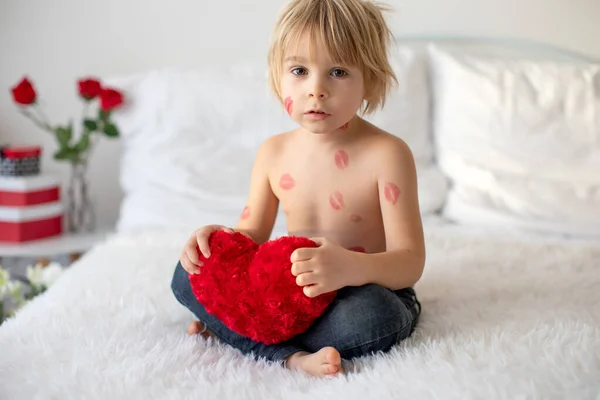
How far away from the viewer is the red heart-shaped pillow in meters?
0.95

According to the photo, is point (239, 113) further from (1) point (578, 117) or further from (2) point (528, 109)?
(1) point (578, 117)

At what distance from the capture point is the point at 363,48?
3.39ft

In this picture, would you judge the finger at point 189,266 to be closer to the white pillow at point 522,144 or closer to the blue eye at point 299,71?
the blue eye at point 299,71

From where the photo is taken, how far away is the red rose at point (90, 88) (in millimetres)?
2041

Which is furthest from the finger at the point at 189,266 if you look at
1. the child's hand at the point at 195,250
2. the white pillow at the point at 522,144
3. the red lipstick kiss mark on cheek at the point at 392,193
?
the white pillow at the point at 522,144

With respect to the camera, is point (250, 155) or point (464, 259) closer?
point (464, 259)

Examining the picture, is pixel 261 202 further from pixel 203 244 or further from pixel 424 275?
pixel 424 275

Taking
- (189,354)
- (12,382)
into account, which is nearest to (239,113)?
(189,354)

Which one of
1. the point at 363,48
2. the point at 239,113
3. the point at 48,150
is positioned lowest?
the point at 48,150

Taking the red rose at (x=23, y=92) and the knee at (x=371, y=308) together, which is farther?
the red rose at (x=23, y=92)

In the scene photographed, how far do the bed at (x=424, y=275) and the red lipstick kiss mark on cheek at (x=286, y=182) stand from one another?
0.93 feet

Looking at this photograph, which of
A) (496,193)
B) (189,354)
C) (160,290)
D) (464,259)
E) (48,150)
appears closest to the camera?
(189,354)

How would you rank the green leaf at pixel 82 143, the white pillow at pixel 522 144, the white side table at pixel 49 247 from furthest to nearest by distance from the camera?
1. the green leaf at pixel 82 143
2. the white side table at pixel 49 247
3. the white pillow at pixel 522 144

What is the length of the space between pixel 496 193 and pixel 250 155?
694 millimetres
